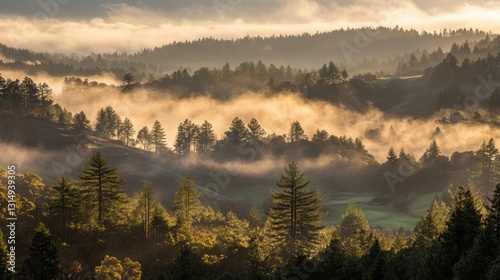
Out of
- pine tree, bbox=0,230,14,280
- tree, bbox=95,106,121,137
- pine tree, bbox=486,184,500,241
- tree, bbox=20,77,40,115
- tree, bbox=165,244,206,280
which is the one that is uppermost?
tree, bbox=20,77,40,115

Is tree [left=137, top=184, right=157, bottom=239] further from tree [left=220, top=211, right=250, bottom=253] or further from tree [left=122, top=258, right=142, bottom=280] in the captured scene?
tree [left=220, top=211, right=250, bottom=253]

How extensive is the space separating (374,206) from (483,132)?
71558mm

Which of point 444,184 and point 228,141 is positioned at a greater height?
point 228,141

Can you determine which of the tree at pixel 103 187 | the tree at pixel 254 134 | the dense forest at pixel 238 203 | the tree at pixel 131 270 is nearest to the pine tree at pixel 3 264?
the dense forest at pixel 238 203

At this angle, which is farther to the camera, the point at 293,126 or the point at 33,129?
the point at 293,126

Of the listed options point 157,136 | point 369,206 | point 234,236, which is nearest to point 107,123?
point 157,136

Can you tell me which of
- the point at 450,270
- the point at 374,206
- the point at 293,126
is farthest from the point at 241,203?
the point at 450,270

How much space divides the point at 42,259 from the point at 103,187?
2394 cm

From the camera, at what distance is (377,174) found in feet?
484

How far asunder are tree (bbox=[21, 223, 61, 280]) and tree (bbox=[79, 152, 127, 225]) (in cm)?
2188

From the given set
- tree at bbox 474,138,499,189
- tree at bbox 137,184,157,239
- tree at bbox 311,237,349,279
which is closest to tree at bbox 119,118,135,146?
tree at bbox 137,184,157,239

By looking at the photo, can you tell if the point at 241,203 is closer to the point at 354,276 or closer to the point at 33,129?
the point at 33,129

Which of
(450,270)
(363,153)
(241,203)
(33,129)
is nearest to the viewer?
(450,270)

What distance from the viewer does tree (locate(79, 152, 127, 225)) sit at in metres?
67.6
